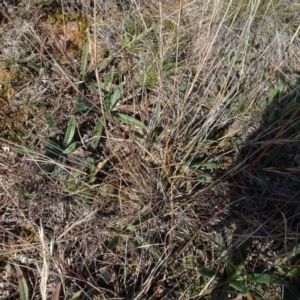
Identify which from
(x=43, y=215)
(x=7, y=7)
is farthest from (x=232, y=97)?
(x=7, y=7)

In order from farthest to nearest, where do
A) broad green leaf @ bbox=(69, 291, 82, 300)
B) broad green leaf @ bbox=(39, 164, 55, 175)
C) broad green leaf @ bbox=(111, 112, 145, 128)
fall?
broad green leaf @ bbox=(111, 112, 145, 128), broad green leaf @ bbox=(39, 164, 55, 175), broad green leaf @ bbox=(69, 291, 82, 300)

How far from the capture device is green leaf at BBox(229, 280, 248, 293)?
1466 millimetres

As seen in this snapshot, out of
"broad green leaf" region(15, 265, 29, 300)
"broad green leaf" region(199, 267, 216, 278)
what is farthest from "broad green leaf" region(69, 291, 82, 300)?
"broad green leaf" region(199, 267, 216, 278)

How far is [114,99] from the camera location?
5.54 ft

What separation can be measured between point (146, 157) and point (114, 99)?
25 centimetres

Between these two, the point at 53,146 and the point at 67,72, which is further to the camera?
the point at 67,72

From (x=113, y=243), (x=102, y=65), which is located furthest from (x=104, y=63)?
(x=113, y=243)

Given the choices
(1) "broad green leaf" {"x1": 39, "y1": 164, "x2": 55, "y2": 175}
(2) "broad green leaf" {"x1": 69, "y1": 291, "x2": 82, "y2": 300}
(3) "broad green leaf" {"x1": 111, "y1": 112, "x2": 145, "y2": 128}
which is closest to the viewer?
(2) "broad green leaf" {"x1": 69, "y1": 291, "x2": 82, "y2": 300}

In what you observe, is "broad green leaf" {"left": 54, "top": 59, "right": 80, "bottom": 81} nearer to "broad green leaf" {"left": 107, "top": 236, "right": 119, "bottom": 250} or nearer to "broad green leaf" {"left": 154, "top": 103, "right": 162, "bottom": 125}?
"broad green leaf" {"left": 154, "top": 103, "right": 162, "bottom": 125}

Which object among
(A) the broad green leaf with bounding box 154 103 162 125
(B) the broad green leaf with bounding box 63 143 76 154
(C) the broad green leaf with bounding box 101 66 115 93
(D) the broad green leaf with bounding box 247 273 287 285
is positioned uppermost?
(C) the broad green leaf with bounding box 101 66 115 93

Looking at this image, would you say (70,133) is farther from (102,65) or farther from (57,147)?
(102,65)

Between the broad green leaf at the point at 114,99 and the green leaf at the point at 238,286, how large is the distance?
2.41 ft

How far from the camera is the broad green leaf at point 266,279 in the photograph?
1465mm

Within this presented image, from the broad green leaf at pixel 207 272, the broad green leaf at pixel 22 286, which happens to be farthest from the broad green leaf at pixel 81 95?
the broad green leaf at pixel 207 272
